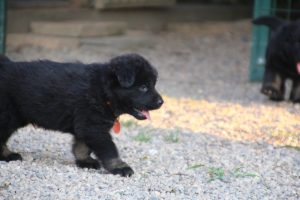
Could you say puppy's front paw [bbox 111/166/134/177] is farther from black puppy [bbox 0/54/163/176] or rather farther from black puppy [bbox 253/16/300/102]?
black puppy [bbox 253/16/300/102]

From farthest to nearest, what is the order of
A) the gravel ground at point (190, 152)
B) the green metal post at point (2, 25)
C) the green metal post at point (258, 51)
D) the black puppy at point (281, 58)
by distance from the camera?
the green metal post at point (258, 51)
the green metal post at point (2, 25)
the black puppy at point (281, 58)
the gravel ground at point (190, 152)

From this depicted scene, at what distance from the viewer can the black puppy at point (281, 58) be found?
9.02 m

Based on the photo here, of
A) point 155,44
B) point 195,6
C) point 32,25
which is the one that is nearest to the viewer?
point 32,25

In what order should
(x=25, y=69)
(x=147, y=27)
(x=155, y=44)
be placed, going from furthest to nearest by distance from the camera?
(x=147, y=27) → (x=155, y=44) → (x=25, y=69)

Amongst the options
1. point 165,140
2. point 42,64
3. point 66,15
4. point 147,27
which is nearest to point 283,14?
point 147,27

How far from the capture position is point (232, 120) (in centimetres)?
817

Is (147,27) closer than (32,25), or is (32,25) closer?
(32,25)

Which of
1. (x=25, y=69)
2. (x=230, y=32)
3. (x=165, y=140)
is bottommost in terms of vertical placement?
(x=230, y=32)

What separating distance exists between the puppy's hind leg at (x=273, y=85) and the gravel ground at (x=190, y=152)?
13 centimetres

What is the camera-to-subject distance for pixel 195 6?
15.9 m

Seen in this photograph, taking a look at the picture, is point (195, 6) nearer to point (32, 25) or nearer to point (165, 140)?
point (32, 25)

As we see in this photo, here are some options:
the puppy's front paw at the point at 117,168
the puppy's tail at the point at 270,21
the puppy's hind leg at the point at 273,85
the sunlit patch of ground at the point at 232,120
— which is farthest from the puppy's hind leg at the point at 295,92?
the puppy's front paw at the point at 117,168

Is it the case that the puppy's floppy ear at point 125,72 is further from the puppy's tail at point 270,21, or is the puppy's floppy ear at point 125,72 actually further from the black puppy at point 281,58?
the puppy's tail at point 270,21

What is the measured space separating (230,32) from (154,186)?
32.4 ft
